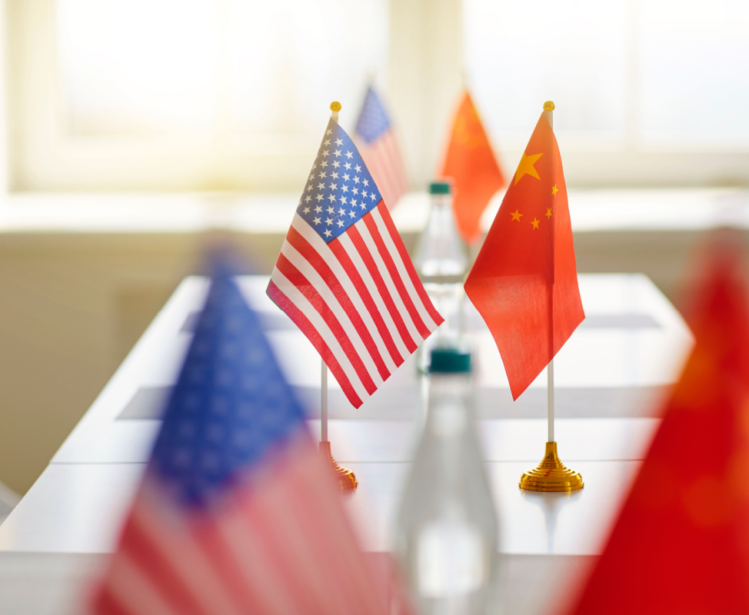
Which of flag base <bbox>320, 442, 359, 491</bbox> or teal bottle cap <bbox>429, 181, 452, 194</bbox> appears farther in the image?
teal bottle cap <bbox>429, 181, 452, 194</bbox>

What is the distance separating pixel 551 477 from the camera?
0.94m

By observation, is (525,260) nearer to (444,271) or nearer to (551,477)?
(551,477)

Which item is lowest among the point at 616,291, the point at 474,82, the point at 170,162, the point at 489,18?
the point at 616,291

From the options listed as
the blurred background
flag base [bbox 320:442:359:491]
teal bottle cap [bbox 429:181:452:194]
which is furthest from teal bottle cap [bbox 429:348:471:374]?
the blurred background

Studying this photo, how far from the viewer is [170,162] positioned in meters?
2.80

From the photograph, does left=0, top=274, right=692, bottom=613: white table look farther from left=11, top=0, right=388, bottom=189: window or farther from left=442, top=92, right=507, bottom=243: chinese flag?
left=11, top=0, right=388, bottom=189: window

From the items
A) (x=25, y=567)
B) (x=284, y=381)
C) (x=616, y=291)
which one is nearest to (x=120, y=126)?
(x=616, y=291)

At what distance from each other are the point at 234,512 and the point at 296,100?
2.51 m

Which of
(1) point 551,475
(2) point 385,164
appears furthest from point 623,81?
(1) point 551,475

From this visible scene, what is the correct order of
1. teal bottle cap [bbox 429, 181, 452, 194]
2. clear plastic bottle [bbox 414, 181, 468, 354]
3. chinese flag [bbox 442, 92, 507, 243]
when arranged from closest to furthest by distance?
1. teal bottle cap [bbox 429, 181, 452, 194]
2. clear plastic bottle [bbox 414, 181, 468, 354]
3. chinese flag [bbox 442, 92, 507, 243]

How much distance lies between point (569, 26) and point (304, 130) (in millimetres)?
850

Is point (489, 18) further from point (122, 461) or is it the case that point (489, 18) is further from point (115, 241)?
point (122, 461)

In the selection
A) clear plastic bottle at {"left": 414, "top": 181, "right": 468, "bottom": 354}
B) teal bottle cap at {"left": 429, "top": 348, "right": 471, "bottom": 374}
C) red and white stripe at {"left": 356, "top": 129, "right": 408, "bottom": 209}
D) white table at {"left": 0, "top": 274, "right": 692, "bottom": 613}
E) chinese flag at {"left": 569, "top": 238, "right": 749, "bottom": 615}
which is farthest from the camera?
red and white stripe at {"left": 356, "top": 129, "right": 408, "bottom": 209}

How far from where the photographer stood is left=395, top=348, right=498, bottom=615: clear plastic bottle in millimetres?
Result: 497
